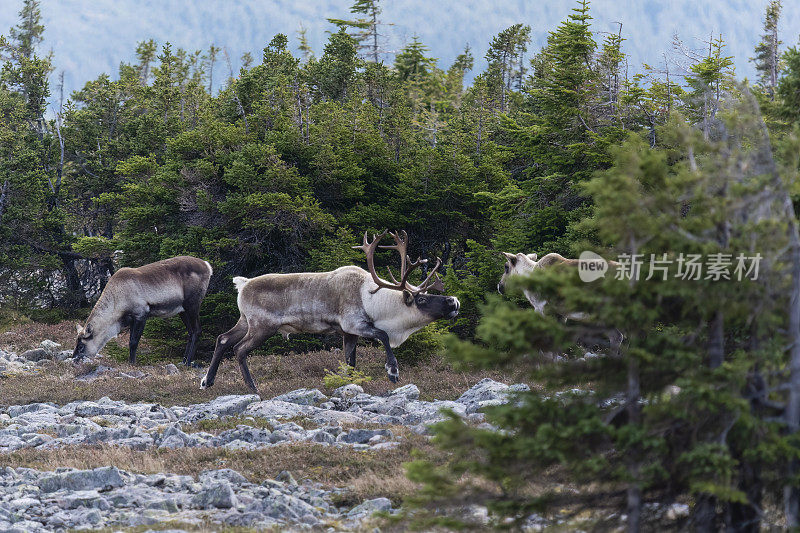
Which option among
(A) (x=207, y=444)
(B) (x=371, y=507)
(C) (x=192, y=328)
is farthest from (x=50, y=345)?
(B) (x=371, y=507)

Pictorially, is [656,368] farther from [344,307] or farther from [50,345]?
[50,345]

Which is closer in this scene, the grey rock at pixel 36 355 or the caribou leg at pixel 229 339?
the caribou leg at pixel 229 339

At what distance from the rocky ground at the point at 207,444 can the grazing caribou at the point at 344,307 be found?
149cm

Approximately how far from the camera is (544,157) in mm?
18375

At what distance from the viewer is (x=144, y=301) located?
60.2 feet

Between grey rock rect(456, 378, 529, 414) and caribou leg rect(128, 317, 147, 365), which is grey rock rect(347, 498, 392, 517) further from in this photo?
caribou leg rect(128, 317, 147, 365)

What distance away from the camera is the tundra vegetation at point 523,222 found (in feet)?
16.2

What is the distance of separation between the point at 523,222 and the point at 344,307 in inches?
223

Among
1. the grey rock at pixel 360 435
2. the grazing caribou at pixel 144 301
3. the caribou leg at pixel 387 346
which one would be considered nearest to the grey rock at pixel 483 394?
the grey rock at pixel 360 435

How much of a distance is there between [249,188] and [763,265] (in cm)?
1713

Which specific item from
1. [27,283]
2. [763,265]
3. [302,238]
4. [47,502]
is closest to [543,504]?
[763,265]

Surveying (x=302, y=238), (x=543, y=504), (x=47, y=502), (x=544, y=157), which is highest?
(x=544, y=157)

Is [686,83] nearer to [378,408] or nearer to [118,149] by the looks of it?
[378,408]

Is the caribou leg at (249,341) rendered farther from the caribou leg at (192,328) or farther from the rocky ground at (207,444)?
the caribou leg at (192,328)
